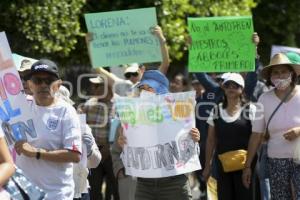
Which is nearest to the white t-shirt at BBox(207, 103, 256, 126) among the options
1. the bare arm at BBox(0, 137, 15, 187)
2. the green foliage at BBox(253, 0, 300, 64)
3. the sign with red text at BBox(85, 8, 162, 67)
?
the sign with red text at BBox(85, 8, 162, 67)

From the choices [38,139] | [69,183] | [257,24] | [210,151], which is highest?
[38,139]

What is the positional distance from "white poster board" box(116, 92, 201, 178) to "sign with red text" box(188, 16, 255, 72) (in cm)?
198

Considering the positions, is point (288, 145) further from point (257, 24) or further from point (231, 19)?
point (257, 24)

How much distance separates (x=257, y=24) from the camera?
897 inches

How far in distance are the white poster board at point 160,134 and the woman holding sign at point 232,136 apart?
1513 millimetres

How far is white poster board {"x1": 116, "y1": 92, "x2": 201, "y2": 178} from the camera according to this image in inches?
249

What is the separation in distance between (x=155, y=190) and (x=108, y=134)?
2.92 metres

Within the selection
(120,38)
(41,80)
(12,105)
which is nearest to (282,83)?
(120,38)

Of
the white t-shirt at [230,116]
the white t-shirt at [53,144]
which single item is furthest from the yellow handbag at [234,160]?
the white t-shirt at [53,144]

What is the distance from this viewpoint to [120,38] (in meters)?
8.41

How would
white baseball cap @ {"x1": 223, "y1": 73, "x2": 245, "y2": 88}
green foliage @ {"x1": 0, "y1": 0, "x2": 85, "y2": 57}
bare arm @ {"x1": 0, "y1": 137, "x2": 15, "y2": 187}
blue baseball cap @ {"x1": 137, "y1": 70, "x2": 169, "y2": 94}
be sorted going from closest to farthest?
1. bare arm @ {"x1": 0, "y1": 137, "x2": 15, "y2": 187}
2. blue baseball cap @ {"x1": 137, "y1": 70, "x2": 169, "y2": 94}
3. white baseball cap @ {"x1": 223, "y1": 73, "x2": 245, "y2": 88}
4. green foliage @ {"x1": 0, "y1": 0, "x2": 85, "y2": 57}

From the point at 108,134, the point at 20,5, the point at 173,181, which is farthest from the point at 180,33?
the point at 173,181

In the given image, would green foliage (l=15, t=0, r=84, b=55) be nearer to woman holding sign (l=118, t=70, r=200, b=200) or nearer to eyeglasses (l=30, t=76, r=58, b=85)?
woman holding sign (l=118, t=70, r=200, b=200)

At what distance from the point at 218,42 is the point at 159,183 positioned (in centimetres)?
262
